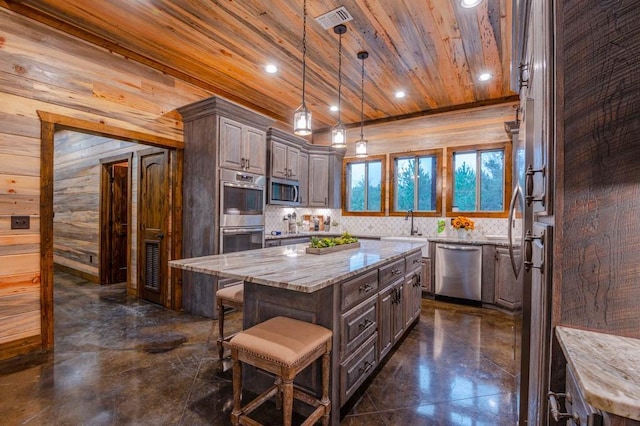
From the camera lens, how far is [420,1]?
2.50 meters

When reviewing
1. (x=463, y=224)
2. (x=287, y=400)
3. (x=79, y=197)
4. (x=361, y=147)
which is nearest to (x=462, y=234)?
(x=463, y=224)

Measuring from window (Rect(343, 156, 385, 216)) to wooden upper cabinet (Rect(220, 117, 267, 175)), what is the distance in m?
2.18

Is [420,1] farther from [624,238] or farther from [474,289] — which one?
[474,289]

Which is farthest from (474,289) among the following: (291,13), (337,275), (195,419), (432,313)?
(291,13)

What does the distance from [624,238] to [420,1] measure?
2486 mm

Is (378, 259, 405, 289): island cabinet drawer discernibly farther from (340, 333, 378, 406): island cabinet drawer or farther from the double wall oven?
the double wall oven

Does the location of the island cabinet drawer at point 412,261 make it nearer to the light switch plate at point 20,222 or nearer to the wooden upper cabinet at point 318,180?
the wooden upper cabinet at point 318,180

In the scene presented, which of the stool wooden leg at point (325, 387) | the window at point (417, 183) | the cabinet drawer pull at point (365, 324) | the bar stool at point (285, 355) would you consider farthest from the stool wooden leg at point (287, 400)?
the window at point (417, 183)

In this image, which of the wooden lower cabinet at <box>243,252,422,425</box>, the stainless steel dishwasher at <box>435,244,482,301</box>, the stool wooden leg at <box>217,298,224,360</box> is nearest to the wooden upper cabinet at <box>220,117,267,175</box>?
the stool wooden leg at <box>217,298,224,360</box>

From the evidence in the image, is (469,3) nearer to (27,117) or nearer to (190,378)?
(190,378)

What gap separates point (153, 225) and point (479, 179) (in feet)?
16.0

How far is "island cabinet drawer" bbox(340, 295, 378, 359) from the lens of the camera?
188 cm

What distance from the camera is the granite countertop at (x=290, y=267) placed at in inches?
61.6

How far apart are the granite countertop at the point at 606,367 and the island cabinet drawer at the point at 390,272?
62.9 inches
